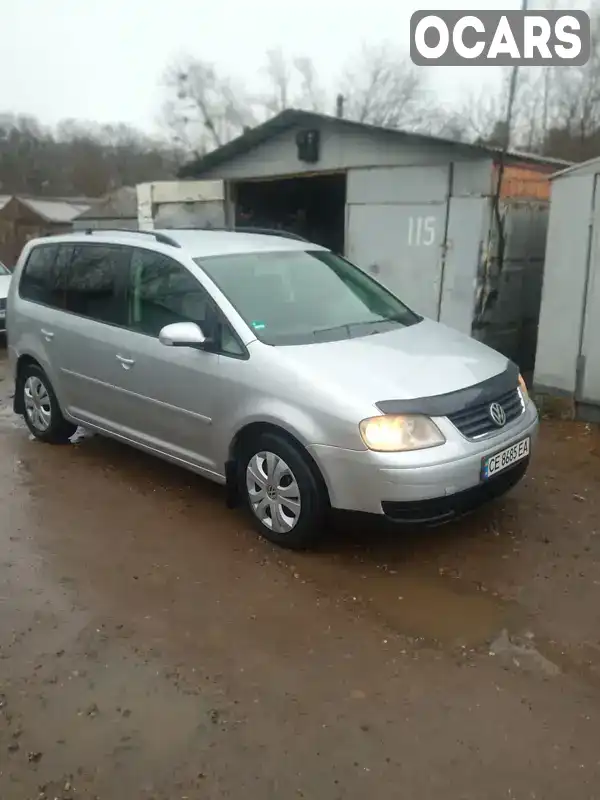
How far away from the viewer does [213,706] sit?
9.23 ft

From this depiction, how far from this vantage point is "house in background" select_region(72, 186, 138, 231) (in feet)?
56.5

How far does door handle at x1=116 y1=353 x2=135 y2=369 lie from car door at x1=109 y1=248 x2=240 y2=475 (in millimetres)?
14

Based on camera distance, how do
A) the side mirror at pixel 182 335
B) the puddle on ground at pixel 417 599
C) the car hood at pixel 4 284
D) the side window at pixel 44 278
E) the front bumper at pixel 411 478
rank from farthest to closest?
the car hood at pixel 4 284 → the side window at pixel 44 278 → the side mirror at pixel 182 335 → the front bumper at pixel 411 478 → the puddle on ground at pixel 417 599

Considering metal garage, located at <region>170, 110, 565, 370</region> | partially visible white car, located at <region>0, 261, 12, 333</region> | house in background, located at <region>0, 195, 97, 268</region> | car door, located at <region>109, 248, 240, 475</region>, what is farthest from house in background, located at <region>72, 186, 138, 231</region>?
car door, located at <region>109, 248, 240, 475</region>

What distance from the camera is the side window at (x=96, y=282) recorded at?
16.6ft

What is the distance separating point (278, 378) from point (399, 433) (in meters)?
0.75

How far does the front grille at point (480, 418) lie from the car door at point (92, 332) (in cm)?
242

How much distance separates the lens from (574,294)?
6.47 metres

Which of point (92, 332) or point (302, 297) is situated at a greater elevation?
point (302, 297)

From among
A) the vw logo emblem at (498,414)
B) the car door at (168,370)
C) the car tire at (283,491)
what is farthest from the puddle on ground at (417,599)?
the car door at (168,370)

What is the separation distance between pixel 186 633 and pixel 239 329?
5.68 feet

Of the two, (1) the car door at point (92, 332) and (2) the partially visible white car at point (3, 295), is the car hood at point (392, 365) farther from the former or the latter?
(2) the partially visible white car at point (3, 295)

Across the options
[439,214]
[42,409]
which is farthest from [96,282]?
[439,214]

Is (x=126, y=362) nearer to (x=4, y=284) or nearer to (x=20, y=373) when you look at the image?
(x=20, y=373)
